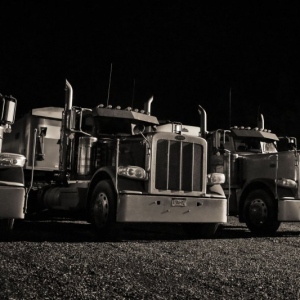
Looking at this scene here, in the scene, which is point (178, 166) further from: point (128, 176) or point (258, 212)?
point (258, 212)

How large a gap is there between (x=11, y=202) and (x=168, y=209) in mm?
2909

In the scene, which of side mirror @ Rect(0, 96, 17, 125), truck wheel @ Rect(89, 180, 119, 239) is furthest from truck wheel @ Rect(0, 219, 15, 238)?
side mirror @ Rect(0, 96, 17, 125)

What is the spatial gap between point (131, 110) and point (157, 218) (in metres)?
2.81

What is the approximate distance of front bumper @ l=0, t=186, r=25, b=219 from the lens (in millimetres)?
7805

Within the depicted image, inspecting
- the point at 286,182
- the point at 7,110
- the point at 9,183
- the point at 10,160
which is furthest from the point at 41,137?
the point at 286,182

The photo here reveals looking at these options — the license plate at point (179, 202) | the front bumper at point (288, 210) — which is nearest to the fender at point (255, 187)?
the front bumper at point (288, 210)

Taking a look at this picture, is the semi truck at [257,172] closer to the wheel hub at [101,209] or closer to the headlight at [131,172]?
the headlight at [131,172]

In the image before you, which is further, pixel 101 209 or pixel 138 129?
pixel 138 129

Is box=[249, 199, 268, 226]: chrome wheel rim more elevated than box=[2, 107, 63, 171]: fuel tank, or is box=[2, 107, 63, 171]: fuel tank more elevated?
box=[2, 107, 63, 171]: fuel tank

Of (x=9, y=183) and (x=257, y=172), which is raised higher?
(x=257, y=172)

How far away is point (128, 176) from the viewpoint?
889 cm

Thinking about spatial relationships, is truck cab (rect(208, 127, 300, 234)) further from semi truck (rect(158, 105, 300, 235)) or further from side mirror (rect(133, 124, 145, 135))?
side mirror (rect(133, 124, 145, 135))

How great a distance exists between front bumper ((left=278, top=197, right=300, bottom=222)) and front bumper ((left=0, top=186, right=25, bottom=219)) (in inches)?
226

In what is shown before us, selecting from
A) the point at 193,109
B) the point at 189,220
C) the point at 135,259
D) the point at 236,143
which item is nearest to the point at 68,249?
the point at 135,259
